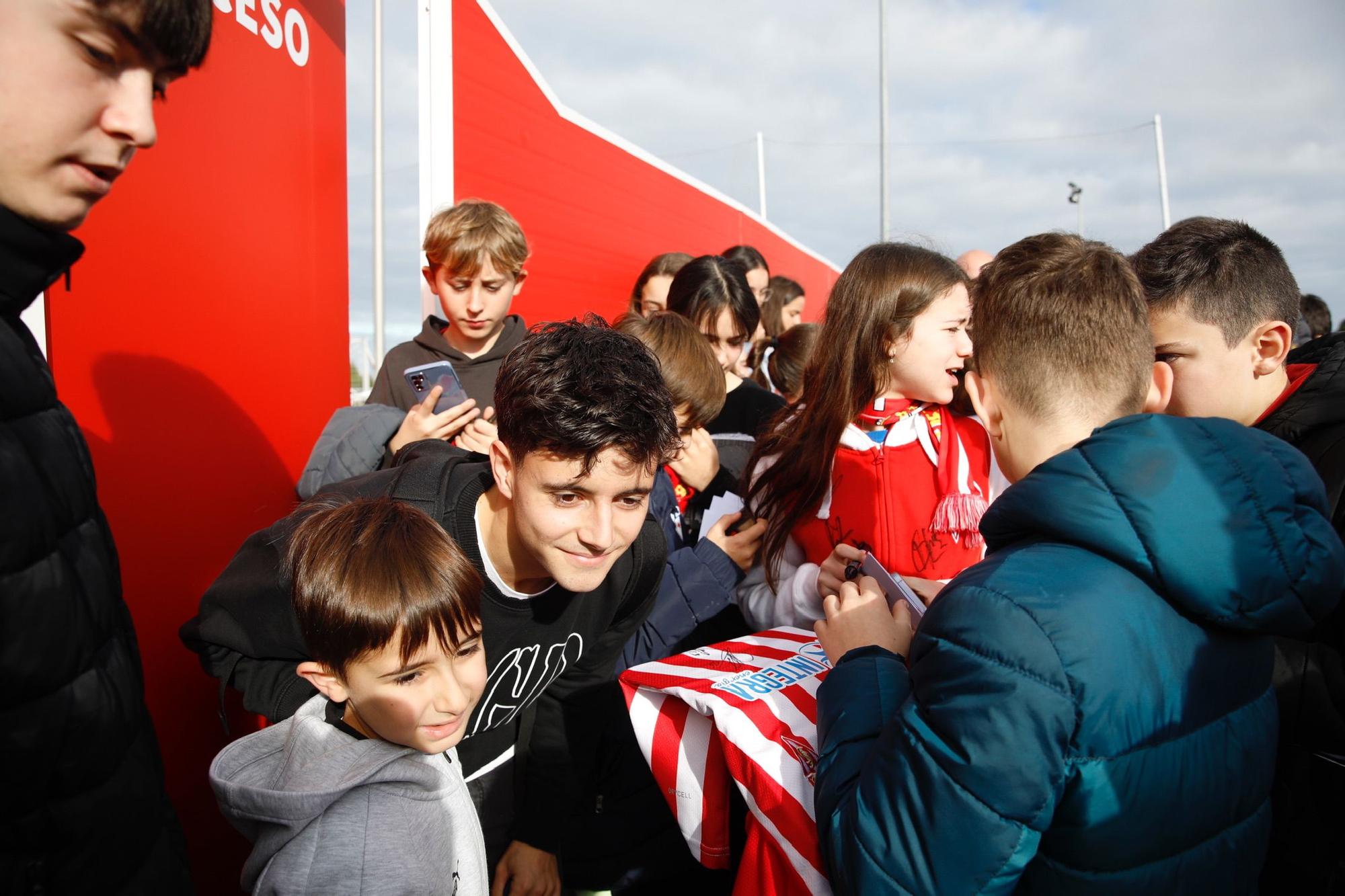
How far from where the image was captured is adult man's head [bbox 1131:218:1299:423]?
2.13 m

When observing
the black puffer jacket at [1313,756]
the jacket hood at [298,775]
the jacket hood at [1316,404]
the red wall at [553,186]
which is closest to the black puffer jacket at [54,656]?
the jacket hood at [298,775]

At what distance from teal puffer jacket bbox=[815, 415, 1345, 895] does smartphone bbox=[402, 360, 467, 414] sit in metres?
1.83

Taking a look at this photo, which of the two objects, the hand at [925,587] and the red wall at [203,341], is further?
the hand at [925,587]

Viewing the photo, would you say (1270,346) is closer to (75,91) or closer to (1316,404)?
(1316,404)

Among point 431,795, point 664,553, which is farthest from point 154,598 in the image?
point 664,553

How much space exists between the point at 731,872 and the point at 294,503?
1.90 m

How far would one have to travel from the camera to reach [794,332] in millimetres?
4707

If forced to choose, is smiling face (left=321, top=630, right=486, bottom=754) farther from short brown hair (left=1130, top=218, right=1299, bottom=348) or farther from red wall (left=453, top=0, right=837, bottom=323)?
red wall (left=453, top=0, right=837, bottom=323)

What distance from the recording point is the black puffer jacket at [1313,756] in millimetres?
1714

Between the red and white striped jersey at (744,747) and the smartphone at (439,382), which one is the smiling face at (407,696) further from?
the smartphone at (439,382)

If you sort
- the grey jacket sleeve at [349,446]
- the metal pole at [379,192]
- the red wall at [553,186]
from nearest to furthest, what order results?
1. the grey jacket sleeve at [349,446]
2. the red wall at [553,186]
3. the metal pole at [379,192]

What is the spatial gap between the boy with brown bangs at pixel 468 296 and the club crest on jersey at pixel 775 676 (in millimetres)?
1675

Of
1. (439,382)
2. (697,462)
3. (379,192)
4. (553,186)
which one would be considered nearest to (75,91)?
(439,382)

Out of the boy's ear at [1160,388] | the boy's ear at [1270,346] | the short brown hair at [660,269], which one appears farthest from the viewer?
the short brown hair at [660,269]
